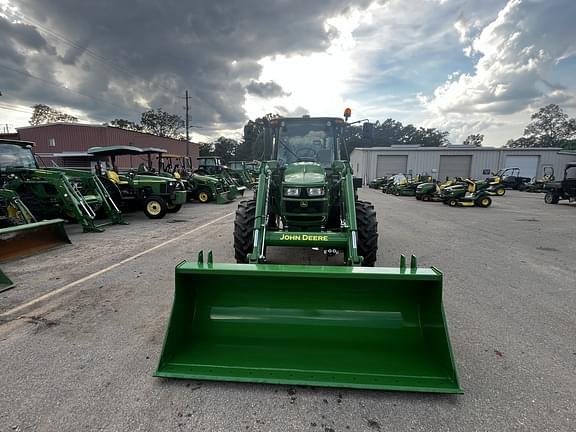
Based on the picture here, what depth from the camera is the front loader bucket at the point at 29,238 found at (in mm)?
5305

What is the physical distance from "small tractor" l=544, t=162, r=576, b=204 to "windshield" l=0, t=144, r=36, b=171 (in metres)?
24.0

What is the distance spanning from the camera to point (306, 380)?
6.88ft

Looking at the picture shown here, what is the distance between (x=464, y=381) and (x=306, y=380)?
4.16ft

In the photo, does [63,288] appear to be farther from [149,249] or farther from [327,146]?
[327,146]

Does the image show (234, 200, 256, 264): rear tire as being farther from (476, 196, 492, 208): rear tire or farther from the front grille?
(476, 196, 492, 208): rear tire

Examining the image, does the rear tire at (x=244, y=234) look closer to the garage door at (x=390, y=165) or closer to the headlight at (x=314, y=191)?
the headlight at (x=314, y=191)

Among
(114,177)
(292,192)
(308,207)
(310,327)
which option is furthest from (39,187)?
(310,327)

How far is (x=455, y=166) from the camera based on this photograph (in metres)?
34.2

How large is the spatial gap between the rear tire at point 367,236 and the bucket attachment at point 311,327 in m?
1.70

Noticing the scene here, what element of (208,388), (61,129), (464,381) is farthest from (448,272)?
(61,129)

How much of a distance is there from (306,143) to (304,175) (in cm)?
129

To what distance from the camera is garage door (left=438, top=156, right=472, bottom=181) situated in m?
34.0

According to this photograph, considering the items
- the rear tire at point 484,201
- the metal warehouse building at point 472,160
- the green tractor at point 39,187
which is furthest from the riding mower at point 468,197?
the metal warehouse building at point 472,160

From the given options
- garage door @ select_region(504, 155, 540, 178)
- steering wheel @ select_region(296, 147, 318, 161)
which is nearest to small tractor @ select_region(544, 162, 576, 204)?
steering wheel @ select_region(296, 147, 318, 161)
